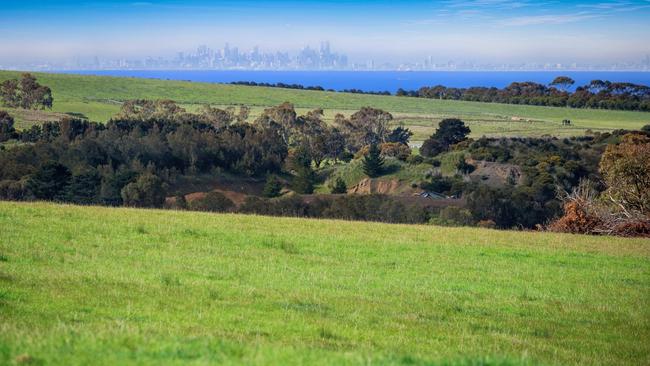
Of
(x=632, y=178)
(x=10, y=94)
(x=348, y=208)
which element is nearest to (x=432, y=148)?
(x=348, y=208)

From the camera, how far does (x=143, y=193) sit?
1852 inches

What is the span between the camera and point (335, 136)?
8769cm

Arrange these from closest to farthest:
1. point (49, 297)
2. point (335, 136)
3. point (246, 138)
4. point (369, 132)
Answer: point (49, 297) → point (246, 138) → point (335, 136) → point (369, 132)

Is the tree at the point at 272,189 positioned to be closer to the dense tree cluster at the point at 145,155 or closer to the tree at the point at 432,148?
the dense tree cluster at the point at 145,155

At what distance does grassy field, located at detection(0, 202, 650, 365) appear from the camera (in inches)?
293

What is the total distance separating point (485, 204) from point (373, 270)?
34.4 meters

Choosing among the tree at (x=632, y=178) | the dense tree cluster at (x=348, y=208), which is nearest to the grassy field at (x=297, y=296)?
the tree at (x=632, y=178)

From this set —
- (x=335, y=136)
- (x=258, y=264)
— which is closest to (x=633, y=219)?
(x=258, y=264)

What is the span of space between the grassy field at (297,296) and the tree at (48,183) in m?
25.1

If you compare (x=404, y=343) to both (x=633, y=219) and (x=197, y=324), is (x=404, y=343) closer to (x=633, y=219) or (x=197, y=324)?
(x=197, y=324)

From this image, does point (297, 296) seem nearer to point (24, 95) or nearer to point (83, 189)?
point (83, 189)

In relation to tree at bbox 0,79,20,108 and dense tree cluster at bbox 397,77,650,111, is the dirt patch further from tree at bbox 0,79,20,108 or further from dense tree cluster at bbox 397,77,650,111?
dense tree cluster at bbox 397,77,650,111

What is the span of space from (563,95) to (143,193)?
4566 inches

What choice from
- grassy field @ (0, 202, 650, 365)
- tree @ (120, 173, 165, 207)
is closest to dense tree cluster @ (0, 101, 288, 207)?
tree @ (120, 173, 165, 207)
